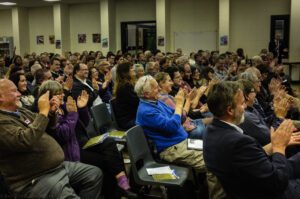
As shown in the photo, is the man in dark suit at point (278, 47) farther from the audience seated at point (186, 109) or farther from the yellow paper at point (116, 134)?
the yellow paper at point (116, 134)

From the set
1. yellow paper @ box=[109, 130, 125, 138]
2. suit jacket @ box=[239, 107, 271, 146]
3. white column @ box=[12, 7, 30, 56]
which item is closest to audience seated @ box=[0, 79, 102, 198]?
yellow paper @ box=[109, 130, 125, 138]

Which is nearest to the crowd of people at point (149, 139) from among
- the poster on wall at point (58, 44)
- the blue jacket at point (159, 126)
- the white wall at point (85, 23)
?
the blue jacket at point (159, 126)

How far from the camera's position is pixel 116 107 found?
14.1 ft

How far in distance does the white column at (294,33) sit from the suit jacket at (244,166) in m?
10.7

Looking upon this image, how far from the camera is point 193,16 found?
44.3 ft

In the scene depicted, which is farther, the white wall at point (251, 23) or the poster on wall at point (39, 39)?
the poster on wall at point (39, 39)

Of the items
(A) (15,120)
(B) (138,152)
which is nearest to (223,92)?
(B) (138,152)

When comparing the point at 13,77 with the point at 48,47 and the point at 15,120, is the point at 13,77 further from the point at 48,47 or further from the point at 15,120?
the point at 48,47

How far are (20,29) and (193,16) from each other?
7.99 metres

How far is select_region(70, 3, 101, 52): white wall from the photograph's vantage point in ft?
49.2

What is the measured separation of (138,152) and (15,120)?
1.05 meters

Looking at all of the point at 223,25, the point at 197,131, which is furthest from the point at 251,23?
the point at 197,131

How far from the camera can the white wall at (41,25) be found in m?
16.0

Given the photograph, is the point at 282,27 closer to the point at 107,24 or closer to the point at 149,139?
the point at 107,24
